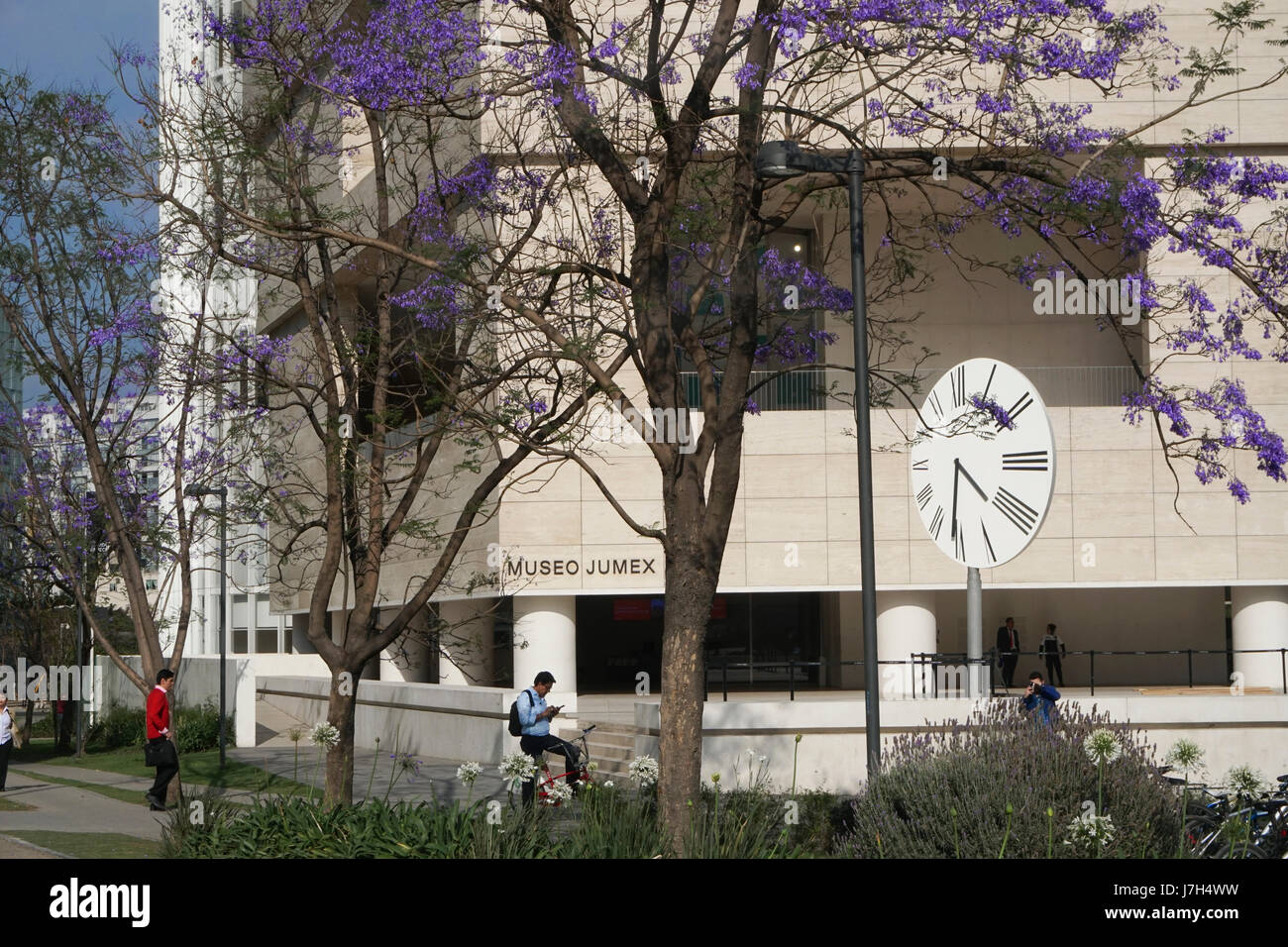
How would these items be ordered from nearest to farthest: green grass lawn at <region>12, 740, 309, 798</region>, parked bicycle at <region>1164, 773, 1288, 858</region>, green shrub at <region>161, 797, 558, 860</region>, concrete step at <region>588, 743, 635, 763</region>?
1. green shrub at <region>161, 797, 558, 860</region>
2. parked bicycle at <region>1164, 773, 1288, 858</region>
3. concrete step at <region>588, 743, 635, 763</region>
4. green grass lawn at <region>12, 740, 309, 798</region>

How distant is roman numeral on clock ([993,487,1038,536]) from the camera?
45.9 ft

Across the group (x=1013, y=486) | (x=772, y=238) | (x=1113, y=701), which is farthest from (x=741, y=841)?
(x=772, y=238)

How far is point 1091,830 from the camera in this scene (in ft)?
27.3

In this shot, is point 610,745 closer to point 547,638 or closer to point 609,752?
point 609,752

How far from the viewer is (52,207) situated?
20625 mm

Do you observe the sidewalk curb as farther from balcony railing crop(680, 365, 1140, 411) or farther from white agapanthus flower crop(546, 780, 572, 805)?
balcony railing crop(680, 365, 1140, 411)

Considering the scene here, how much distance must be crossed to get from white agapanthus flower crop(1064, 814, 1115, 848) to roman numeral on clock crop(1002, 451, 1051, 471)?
6.16 metres

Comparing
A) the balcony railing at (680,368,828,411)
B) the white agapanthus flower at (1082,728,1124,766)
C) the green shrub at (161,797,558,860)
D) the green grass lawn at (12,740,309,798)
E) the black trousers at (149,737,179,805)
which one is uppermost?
the balcony railing at (680,368,828,411)

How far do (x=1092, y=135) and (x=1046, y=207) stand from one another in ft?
5.60

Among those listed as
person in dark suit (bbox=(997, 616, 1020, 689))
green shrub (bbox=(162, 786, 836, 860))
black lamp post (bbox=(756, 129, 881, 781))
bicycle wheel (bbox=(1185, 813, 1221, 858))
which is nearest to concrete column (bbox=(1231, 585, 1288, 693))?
person in dark suit (bbox=(997, 616, 1020, 689))

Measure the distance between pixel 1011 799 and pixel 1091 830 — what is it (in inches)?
30.5

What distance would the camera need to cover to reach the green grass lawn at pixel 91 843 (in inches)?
592

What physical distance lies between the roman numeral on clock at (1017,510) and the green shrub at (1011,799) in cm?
429
